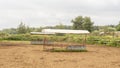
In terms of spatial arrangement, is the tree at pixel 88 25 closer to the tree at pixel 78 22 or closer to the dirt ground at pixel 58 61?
the tree at pixel 78 22

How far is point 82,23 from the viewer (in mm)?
101688

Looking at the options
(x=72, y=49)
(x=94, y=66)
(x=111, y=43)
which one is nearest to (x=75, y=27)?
(x=111, y=43)

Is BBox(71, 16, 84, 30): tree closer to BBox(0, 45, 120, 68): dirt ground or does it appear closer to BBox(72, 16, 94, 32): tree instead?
BBox(72, 16, 94, 32): tree

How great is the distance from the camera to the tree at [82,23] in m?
96.4

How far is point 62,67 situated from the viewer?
13.8 metres

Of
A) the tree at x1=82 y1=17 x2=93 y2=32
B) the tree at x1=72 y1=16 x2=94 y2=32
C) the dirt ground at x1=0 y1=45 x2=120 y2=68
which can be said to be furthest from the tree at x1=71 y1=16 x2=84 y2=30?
the dirt ground at x1=0 y1=45 x2=120 y2=68

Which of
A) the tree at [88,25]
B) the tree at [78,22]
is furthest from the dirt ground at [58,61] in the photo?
the tree at [78,22]

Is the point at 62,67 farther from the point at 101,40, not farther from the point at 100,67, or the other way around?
the point at 101,40

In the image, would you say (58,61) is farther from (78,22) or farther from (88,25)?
(78,22)

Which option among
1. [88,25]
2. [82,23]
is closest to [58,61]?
[88,25]

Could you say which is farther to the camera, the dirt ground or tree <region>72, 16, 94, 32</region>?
tree <region>72, 16, 94, 32</region>

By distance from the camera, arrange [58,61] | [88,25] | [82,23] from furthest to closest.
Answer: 1. [82,23]
2. [88,25]
3. [58,61]

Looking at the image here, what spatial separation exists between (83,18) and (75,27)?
494cm

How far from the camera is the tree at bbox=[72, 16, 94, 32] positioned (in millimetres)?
96375
